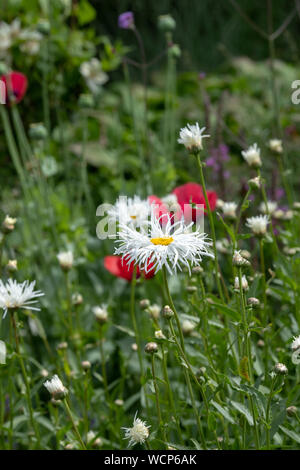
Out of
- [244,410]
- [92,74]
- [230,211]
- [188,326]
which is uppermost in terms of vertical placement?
[92,74]

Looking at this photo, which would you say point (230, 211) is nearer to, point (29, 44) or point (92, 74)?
point (92, 74)

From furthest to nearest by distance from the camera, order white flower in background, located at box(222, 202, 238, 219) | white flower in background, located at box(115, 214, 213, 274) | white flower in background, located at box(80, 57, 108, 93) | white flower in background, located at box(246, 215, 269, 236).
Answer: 1. white flower in background, located at box(80, 57, 108, 93)
2. white flower in background, located at box(222, 202, 238, 219)
3. white flower in background, located at box(246, 215, 269, 236)
4. white flower in background, located at box(115, 214, 213, 274)

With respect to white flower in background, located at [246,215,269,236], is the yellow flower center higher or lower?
lower

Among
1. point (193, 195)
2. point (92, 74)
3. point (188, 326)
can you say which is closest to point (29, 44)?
point (92, 74)

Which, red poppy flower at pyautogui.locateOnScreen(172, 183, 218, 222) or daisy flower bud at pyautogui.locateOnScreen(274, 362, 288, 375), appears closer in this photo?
daisy flower bud at pyautogui.locateOnScreen(274, 362, 288, 375)

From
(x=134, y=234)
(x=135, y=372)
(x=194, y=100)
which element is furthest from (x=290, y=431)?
(x=194, y=100)

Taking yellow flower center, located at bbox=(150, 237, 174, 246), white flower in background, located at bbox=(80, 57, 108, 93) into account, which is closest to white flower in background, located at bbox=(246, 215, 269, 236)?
yellow flower center, located at bbox=(150, 237, 174, 246)

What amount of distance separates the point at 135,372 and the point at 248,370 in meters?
0.42

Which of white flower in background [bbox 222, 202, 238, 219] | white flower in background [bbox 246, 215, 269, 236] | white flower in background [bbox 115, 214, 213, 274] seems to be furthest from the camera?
white flower in background [bbox 222, 202, 238, 219]

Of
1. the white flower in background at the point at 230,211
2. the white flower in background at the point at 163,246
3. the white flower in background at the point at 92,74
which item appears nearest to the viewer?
the white flower in background at the point at 163,246

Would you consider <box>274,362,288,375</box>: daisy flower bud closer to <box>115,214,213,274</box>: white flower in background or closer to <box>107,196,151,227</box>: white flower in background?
<box>115,214,213,274</box>: white flower in background

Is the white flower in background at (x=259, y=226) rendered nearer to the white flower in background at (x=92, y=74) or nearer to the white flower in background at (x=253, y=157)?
the white flower in background at (x=253, y=157)

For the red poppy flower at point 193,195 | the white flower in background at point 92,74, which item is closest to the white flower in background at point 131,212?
the red poppy flower at point 193,195

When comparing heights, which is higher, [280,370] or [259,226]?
[259,226]
